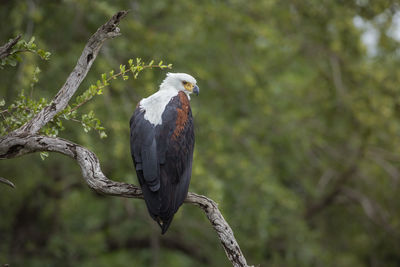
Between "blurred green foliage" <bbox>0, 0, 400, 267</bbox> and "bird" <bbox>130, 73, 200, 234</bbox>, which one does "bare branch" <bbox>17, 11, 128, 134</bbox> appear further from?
"blurred green foliage" <bbox>0, 0, 400, 267</bbox>

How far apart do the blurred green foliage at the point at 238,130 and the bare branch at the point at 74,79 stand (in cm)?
224

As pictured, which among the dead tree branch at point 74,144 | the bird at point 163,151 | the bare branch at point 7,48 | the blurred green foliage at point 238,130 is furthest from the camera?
the blurred green foliage at point 238,130

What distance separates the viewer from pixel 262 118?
7.43m

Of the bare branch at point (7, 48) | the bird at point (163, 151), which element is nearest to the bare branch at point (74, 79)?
the bare branch at point (7, 48)

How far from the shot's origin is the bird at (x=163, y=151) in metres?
3.23

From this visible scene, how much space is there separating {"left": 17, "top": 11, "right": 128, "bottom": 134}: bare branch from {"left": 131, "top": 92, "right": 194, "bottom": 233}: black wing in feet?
2.47

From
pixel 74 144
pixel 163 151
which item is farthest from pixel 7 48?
pixel 163 151

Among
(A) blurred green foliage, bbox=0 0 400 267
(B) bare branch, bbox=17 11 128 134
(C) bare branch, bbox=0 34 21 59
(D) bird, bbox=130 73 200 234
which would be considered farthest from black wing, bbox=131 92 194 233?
(A) blurred green foliage, bbox=0 0 400 267

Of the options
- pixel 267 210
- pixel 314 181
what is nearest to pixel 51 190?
pixel 267 210

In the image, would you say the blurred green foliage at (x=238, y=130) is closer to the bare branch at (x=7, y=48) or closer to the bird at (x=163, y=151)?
the bird at (x=163, y=151)

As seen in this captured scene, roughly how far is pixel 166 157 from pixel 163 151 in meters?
0.05

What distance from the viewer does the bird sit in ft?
10.6

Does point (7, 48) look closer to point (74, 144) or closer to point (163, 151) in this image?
point (74, 144)

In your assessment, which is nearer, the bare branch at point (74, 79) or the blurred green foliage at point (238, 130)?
the bare branch at point (74, 79)
